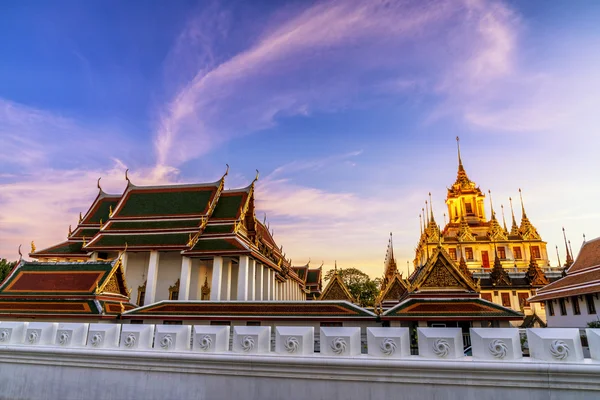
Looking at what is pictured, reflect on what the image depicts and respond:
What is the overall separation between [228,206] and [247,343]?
2045 cm

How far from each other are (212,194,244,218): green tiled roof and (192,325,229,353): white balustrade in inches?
725

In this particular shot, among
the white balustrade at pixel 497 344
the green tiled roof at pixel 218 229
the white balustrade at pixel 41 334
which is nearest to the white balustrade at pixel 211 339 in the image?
the white balustrade at pixel 41 334

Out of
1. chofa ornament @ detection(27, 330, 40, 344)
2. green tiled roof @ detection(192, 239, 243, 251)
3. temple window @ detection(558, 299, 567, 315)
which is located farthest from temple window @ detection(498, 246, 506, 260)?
chofa ornament @ detection(27, 330, 40, 344)

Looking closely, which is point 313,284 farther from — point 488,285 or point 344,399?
point 344,399

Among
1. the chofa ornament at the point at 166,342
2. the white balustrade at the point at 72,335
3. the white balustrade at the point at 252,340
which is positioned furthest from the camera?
→ the white balustrade at the point at 72,335

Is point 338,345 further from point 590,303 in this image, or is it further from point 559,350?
point 590,303

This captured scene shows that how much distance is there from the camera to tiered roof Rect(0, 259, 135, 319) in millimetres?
15891

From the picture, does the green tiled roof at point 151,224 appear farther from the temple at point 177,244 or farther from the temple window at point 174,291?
the temple window at point 174,291

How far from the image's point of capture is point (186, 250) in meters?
Result: 23.6

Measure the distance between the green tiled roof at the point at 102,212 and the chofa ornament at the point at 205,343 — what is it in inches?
988

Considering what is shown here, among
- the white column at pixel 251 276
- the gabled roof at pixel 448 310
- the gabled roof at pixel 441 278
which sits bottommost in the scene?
the gabled roof at pixel 448 310

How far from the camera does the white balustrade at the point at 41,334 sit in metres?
9.13

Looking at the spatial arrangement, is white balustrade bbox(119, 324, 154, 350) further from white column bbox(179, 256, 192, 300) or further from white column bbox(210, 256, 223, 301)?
white column bbox(179, 256, 192, 300)

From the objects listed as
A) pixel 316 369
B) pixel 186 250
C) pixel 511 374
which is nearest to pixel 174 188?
pixel 186 250
